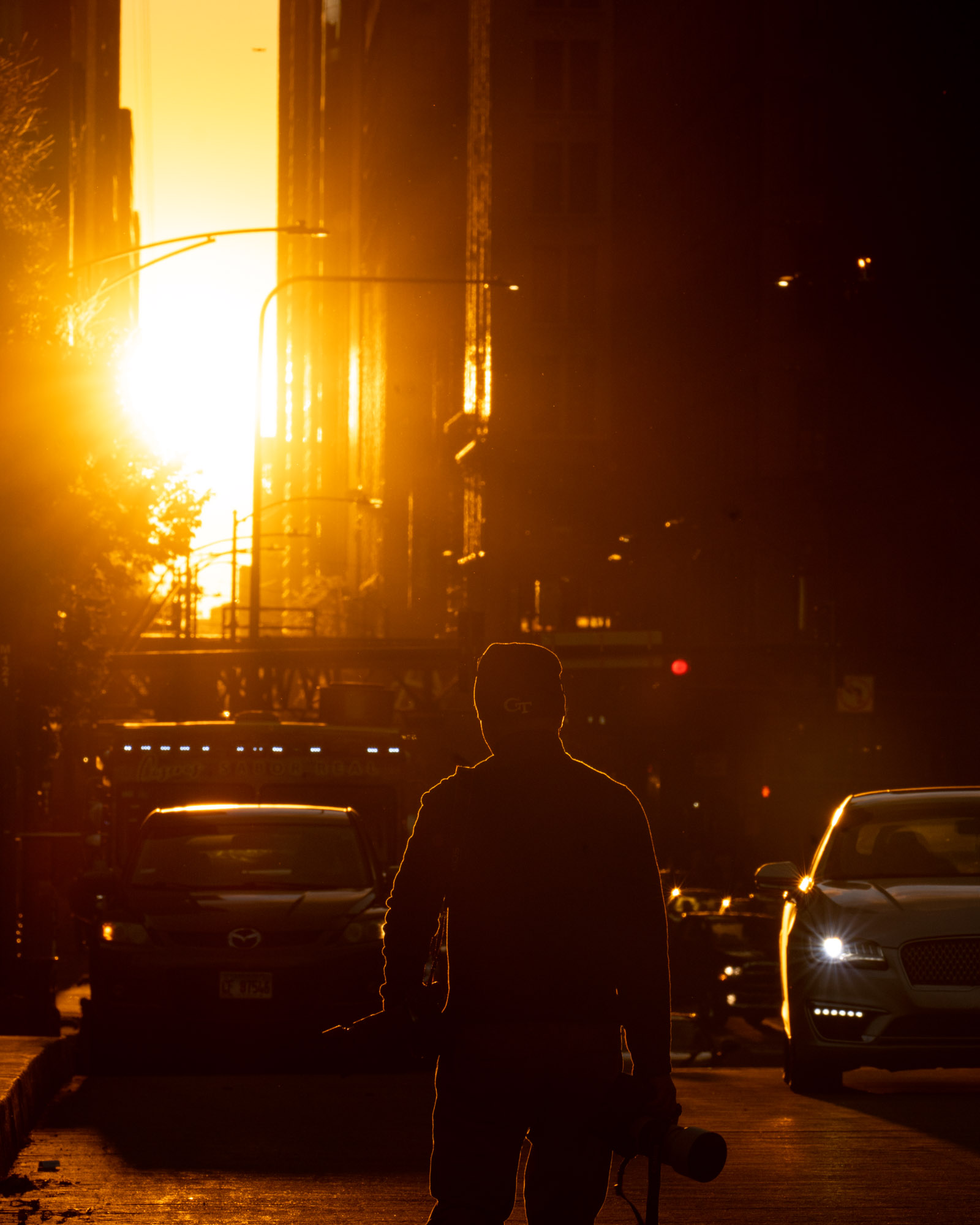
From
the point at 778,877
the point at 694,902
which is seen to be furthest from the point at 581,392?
the point at 778,877

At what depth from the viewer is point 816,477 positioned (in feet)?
178

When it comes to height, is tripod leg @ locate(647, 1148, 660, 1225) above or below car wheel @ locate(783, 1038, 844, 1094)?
above

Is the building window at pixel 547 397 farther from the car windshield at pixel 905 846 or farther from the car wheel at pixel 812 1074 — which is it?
the car wheel at pixel 812 1074

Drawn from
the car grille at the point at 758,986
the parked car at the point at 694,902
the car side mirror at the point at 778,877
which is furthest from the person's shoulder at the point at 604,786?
the parked car at the point at 694,902

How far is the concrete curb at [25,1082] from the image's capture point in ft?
27.0

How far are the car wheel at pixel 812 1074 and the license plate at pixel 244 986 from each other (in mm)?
3294

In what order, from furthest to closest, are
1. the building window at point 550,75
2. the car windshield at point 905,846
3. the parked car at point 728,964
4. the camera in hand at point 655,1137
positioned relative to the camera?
the building window at point 550,75 < the parked car at point 728,964 < the car windshield at point 905,846 < the camera in hand at point 655,1137

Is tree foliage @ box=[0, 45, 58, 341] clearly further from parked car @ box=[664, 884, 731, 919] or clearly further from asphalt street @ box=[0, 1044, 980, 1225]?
asphalt street @ box=[0, 1044, 980, 1225]

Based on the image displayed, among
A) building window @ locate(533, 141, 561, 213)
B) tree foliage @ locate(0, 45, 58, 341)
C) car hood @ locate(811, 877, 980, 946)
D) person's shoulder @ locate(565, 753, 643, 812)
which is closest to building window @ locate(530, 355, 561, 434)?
building window @ locate(533, 141, 561, 213)

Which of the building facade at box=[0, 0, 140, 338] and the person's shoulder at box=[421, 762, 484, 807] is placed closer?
the person's shoulder at box=[421, 762, 484, 807]

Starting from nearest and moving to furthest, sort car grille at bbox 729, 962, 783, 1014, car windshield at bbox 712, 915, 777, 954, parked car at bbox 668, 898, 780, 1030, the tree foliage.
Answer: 1. the tree foliage
2. parked car at bbox 668, 898, 780, 1030
3. car grille at bbox 729, 962, 783, 1014
4. car windshield at bbox 712, 915, 777, 954

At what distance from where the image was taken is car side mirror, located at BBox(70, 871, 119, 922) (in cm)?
1327

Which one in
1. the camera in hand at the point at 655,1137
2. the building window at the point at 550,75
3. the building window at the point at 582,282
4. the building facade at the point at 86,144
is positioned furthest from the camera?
the building window at the point at 550,75

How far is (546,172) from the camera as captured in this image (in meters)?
76.5
